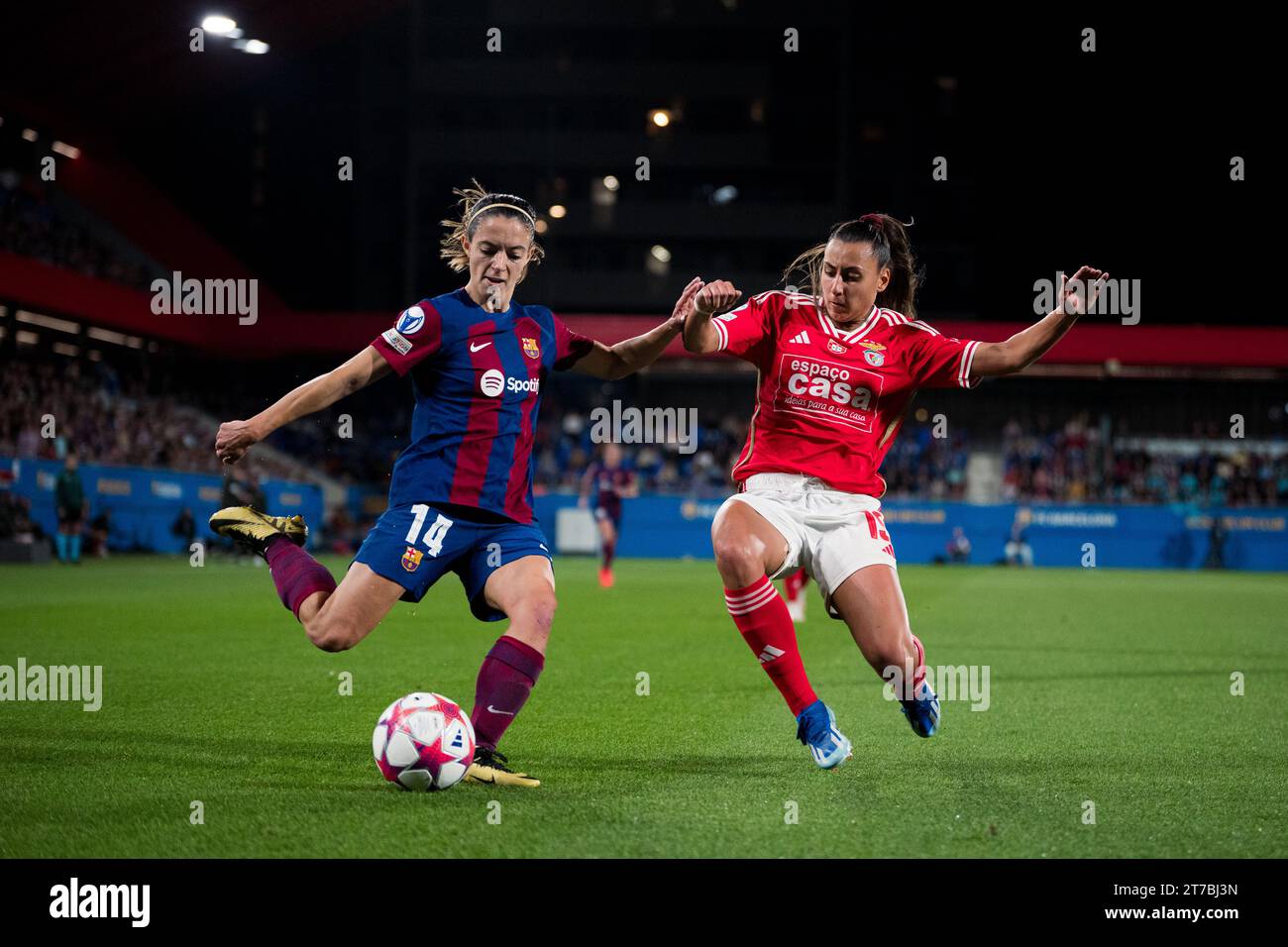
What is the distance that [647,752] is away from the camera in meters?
5.52

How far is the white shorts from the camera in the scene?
529cm

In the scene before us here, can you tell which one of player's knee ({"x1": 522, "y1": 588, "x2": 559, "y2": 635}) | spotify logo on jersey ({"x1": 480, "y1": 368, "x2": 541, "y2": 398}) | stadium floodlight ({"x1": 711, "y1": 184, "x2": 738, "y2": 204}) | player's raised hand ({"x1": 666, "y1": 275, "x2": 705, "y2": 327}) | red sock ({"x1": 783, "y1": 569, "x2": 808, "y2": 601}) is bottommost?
red sock ({"x1": 783, "y1": 569, "x2": 808, "y2": 601})

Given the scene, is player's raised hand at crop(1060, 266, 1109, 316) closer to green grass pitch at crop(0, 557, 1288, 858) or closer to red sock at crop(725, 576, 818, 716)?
red sock at crop(725, 576, 818, 716)

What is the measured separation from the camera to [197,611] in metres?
13.2

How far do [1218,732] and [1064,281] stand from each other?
2.58 m

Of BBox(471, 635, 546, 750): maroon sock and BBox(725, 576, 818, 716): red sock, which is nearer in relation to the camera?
BBox(471, 635, 546, 750): maroon sock

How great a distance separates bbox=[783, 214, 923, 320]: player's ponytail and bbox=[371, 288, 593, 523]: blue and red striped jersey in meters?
A: 1.34

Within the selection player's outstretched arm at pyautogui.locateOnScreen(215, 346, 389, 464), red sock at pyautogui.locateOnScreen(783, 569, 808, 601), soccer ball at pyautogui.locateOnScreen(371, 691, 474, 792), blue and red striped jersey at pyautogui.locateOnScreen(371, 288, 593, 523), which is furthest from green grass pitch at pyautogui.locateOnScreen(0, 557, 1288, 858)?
A: player's outstretched arm at pyautogui.locateOnScreen(215, 346, 389, 464)

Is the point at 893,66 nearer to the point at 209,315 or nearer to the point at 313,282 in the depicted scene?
the point at 313,282

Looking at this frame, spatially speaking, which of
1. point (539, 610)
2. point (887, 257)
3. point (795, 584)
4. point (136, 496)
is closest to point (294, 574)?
point (539, 610)

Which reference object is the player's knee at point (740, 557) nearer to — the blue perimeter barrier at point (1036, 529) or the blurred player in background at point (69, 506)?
the blurred player in background at point (69, 506)

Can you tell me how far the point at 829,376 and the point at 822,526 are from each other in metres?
0.64

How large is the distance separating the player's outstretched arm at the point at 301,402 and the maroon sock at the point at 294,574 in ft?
2.15
